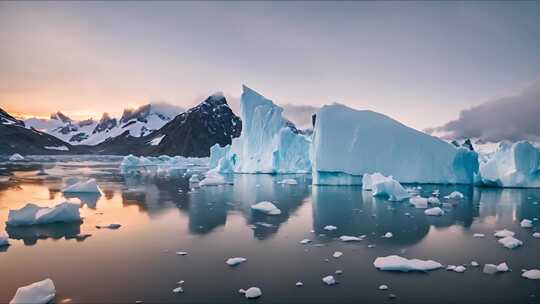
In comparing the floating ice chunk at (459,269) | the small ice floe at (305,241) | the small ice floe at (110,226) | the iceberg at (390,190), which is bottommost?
the floating ice chunk at (459,269)

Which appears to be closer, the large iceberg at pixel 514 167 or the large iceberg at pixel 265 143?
the large iceberg at pixel 514 167

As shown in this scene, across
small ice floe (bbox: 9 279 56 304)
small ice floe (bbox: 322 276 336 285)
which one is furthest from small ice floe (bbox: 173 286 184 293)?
small ice floe (bbox: 322 276 336 285)

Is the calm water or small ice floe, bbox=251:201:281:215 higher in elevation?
small ice floe, bbox=251:201:281:215

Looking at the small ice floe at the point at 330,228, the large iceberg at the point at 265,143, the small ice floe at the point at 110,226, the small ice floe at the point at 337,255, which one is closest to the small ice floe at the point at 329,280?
the small ice floe at the point at 337,255

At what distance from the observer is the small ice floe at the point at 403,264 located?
6824 mm

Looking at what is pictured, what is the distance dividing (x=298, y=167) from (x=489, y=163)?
18119 mm

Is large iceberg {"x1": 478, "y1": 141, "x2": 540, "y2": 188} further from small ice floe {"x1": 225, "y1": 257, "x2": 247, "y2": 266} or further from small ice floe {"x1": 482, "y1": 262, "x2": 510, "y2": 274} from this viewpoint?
small ice floe {"x1": 225, "y1": 257, "x2": 247, "y2": 266}

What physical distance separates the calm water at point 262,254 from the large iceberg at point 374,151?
8845 mm

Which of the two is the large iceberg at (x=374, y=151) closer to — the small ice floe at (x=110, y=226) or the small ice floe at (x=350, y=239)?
the small ice floe at (x=350, y=239)

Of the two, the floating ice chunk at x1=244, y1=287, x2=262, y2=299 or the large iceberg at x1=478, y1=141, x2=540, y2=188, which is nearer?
the floating ice chunk at x1=244, y1=287, x2=262, y2=299

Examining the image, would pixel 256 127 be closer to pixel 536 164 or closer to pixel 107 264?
pixel 536 164

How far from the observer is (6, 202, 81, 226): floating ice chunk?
1028cm

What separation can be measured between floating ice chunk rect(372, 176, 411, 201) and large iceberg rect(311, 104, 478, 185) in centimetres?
525

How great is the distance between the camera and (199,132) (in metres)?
151
